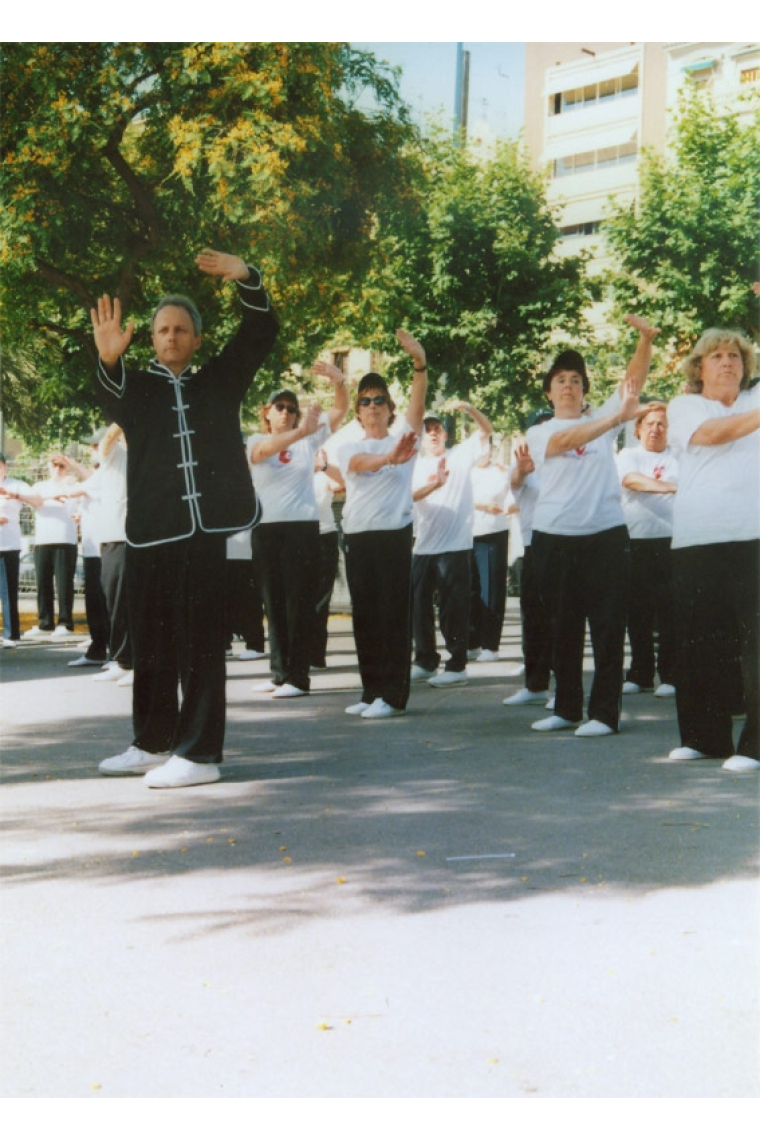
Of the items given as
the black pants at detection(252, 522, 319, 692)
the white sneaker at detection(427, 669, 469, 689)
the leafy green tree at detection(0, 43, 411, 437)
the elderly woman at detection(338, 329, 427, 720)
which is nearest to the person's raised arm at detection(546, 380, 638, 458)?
the elderly woman at detection(338, 329, 427, 720)

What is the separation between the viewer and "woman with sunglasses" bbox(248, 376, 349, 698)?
9.95 meters

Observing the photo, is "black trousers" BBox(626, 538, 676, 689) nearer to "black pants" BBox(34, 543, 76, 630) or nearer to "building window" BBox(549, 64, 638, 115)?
"building window" BBox(549, 64, 638, 115)

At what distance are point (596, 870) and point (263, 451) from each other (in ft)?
16.6

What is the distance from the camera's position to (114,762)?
6.91 m

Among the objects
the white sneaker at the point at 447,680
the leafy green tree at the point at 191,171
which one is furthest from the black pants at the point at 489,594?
the leafy green tree at the point at 191,171

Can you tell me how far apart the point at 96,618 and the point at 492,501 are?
365 cm

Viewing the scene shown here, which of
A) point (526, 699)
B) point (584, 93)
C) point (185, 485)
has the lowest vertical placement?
point (526, 699)

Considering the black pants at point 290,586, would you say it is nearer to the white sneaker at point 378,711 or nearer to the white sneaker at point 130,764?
the white sneaker at point 378,711

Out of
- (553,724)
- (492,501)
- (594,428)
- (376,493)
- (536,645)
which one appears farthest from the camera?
(492,501)

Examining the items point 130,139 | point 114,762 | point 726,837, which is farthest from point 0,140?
point 726,837

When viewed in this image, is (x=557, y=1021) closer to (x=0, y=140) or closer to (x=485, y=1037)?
(x=485, y=1037)

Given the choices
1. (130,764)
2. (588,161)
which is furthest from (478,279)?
(130,764)

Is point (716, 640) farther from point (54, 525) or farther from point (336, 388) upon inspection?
point (54, 525)

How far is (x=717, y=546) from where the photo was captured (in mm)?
6840
